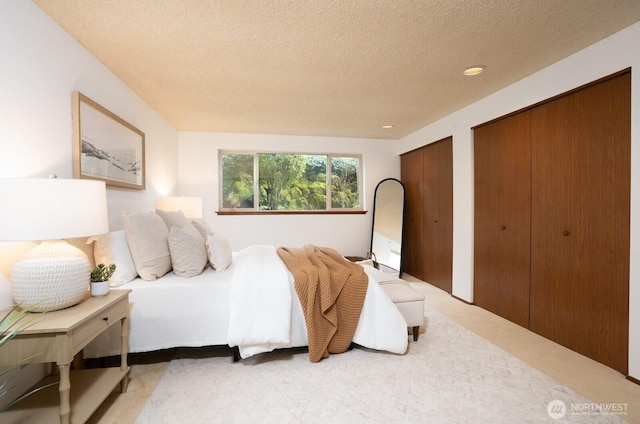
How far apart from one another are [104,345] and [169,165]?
2.75 metres

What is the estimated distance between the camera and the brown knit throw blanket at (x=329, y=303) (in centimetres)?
217

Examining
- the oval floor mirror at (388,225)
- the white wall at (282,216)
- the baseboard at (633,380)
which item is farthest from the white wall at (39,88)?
the baseboard at (633,380)

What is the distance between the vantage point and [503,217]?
3.09m

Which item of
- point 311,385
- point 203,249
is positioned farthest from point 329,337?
point 203,249

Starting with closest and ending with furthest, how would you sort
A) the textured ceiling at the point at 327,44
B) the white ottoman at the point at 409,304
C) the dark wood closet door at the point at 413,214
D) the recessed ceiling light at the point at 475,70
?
the textured ceiling at the point at 327,44, the white ottoman at the point at 409,304, the recessed ceiling light at the point at 475,70, the dark wood closet door at the point at 413,214

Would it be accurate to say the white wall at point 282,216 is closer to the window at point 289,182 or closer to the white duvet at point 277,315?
the window at point 289,182

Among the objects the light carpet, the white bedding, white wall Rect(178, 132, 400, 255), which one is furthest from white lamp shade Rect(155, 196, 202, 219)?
the light carpet

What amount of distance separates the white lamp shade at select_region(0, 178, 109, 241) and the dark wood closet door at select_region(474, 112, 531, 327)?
10.9 feet

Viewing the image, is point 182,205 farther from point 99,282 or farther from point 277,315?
point 277,315

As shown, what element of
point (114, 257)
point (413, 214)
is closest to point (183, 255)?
point (114, 257)

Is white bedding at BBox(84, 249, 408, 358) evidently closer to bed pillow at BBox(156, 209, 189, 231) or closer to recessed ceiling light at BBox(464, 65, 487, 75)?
bed pillow at BBox(156, 209, 189, 231)

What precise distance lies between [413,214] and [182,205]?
132 inches

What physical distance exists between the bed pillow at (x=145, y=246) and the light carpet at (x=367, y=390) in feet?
2.23

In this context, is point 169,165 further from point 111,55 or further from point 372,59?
point 372,59
